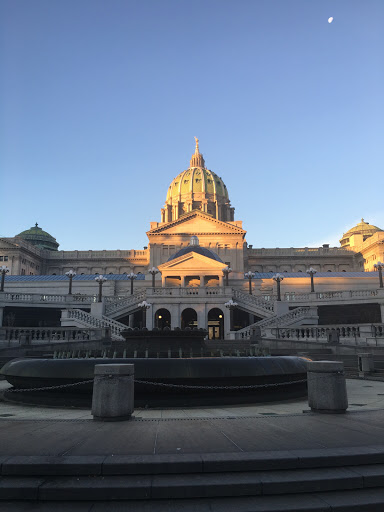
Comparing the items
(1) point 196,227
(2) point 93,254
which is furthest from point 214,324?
(2) point 93,254

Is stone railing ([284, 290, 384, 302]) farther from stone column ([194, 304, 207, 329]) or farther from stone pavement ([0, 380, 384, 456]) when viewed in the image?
stone pavement ([0, 380, 384, 456])

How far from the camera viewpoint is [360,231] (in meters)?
132

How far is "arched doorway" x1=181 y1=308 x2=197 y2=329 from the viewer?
55916mm

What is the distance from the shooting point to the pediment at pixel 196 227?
94.2m

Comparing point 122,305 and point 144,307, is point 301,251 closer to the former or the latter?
point 144,307

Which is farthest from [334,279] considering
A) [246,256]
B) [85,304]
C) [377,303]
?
[85,304]

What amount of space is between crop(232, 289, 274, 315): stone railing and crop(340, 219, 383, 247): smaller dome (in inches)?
3470

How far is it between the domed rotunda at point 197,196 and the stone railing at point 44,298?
84.1 meters

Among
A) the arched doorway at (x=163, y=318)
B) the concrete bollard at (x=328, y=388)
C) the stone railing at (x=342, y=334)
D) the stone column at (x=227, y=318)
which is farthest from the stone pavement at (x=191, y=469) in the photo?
the arched doorway at (x=163, y=318)

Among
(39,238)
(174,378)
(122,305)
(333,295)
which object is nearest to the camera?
(174,378)

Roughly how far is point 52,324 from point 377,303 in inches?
1518

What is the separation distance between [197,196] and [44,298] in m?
92.0

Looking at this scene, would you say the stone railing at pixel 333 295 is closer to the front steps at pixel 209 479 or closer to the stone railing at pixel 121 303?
the stone railing at pixel 121 303

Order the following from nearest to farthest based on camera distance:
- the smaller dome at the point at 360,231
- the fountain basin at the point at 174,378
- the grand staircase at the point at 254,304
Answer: the fountain basin at the point at 174,378 < the grand staircase at the point at 254,304 < the smaller dome at the point at 360,231
